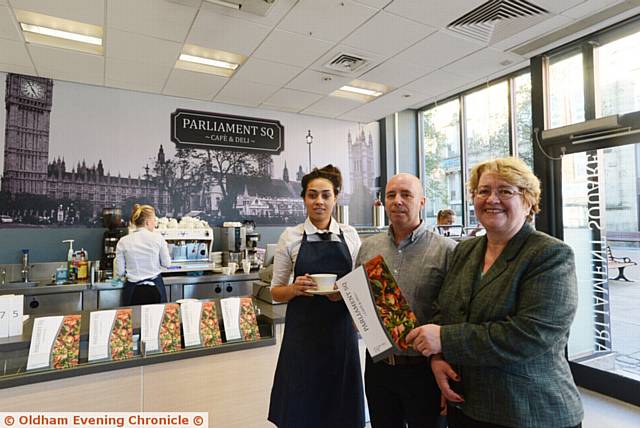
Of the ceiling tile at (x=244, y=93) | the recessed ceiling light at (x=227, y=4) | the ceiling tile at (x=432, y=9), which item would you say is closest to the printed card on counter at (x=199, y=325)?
the recessed ceiling light at (x=227, y=4)

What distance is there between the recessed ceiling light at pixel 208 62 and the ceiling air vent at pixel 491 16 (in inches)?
92.9

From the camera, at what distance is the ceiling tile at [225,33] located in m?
3.32

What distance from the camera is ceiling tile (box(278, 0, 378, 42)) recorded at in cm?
312

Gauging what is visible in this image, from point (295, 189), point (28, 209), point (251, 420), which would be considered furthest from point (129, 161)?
point (251, 420)

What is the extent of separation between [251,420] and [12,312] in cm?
124

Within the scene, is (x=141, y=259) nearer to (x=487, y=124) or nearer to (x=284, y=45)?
(x=284, y=45)

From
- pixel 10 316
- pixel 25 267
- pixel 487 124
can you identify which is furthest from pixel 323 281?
pixel 487 124

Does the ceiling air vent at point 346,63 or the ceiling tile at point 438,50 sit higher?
the ceiling tile at point 438,50

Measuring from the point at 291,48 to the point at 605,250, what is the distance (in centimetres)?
357

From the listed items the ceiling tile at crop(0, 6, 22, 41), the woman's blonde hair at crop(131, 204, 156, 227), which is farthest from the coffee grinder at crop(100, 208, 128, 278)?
the ceiling tile at crop(0, 6, 22, 41)

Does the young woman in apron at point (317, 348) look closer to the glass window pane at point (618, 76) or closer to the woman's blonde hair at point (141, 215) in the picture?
the woman's blonde hair at point (141, 215)

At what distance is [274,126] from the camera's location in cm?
601

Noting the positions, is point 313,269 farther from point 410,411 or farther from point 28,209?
point 28,209

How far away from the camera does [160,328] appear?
1906 millimetres
